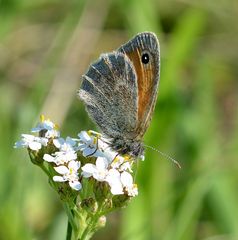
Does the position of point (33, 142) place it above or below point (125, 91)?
below

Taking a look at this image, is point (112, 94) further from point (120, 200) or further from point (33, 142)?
point (120, 200)

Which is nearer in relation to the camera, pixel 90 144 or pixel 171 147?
pixel 90 144

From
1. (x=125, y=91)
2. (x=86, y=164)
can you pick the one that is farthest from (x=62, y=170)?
(x=125, y=91)

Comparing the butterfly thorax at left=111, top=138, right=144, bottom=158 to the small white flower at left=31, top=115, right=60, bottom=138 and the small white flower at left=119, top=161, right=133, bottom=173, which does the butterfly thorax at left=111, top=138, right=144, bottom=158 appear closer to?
the small white flower at left=119, top=161, right=133, bottom=173

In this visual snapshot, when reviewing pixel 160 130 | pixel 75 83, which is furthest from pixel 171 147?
pixel 75 83

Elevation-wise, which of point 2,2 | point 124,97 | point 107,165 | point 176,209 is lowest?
point 176,209

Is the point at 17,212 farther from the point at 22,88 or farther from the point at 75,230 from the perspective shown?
the point at 22,88
